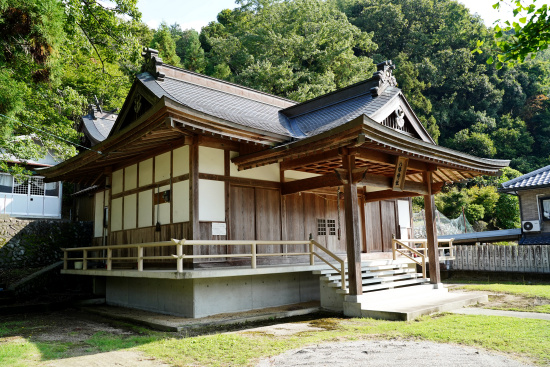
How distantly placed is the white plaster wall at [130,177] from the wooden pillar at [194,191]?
368 centimetres

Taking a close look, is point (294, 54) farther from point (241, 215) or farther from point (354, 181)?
point (354, 181)

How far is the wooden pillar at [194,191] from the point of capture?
1060 centimetres

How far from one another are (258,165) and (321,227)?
3.84 m

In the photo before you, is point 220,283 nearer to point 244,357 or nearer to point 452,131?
point 244,357

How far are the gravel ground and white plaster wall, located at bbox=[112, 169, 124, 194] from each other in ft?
32.9

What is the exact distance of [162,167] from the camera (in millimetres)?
12289

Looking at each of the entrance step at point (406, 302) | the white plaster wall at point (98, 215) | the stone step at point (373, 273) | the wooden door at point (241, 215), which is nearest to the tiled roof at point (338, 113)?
the wooden door at point (241, 215)

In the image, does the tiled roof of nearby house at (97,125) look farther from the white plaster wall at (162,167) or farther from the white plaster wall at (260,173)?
the white plaster wall at (260,173)

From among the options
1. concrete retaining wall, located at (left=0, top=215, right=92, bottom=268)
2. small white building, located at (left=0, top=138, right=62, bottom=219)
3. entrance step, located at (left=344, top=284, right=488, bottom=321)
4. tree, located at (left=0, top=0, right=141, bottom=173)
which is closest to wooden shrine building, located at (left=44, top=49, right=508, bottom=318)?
entrance step, located at (left=344, top=284, right=488, bottom=321)

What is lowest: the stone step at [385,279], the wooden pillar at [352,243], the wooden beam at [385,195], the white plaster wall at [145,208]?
the stone step at [385,279]

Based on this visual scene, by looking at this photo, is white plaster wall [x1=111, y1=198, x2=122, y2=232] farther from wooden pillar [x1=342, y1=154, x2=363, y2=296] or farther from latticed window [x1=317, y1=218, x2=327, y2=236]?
wooden pillar [x1=342, y1=154, x2=363, y2=296]

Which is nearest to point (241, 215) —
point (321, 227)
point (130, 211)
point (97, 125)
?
point (321, 227)

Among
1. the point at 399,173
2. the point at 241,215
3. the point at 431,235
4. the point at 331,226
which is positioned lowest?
the point at 431,235

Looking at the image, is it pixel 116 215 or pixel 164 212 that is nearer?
pixel 164 212
